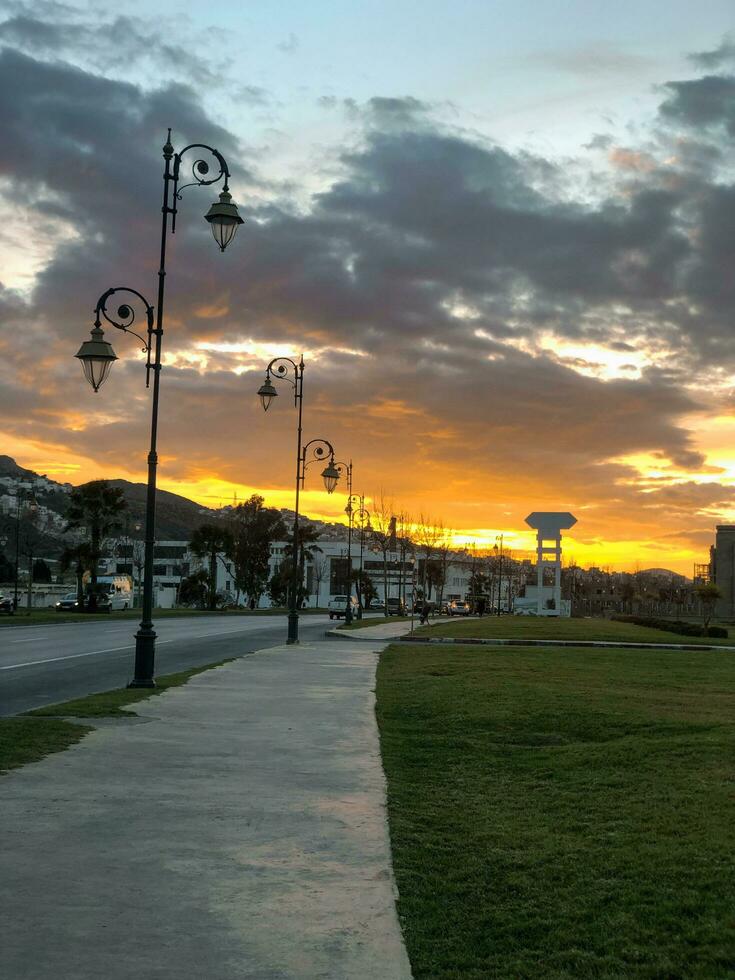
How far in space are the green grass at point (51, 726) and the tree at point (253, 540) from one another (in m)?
99.1

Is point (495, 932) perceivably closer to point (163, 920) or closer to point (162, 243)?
point (163, 920)

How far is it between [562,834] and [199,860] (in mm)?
2742

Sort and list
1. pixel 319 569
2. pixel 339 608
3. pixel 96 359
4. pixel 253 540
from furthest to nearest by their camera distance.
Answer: pixel 319 569 → pixel 253 540 → pixel 339 608 → pixel 96 359

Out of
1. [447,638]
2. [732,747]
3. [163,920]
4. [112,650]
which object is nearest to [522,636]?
[447,638]

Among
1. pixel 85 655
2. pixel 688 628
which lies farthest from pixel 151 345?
pixel 688 628

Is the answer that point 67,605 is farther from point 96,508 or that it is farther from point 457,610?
point 457,610

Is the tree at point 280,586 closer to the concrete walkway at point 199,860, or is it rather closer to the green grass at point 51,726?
the green grass at point 51,726

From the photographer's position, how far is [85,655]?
2822 cm

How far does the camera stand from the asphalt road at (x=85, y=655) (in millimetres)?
18906

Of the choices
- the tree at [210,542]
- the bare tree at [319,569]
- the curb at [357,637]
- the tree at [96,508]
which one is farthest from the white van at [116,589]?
the bare tree at [319,569]

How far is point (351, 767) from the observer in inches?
424

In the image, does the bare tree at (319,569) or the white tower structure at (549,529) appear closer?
the white tower structure at (549,529)

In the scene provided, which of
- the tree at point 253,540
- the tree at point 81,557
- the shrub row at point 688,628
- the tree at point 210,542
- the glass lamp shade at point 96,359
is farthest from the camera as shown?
the tree at point 253,540

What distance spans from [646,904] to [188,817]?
336cm
